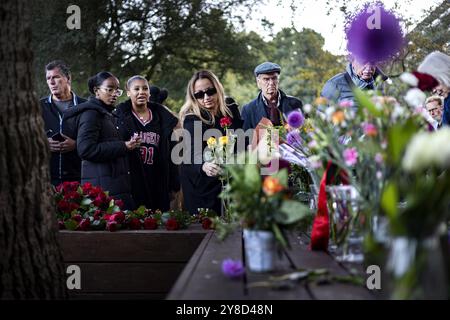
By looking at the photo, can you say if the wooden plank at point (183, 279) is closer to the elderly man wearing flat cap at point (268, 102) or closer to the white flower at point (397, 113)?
the white flower at point (397, 113)

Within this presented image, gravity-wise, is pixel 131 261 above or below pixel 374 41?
below

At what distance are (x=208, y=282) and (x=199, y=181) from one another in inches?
112

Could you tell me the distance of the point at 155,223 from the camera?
3.40m

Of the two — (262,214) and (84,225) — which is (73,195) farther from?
(262,214)

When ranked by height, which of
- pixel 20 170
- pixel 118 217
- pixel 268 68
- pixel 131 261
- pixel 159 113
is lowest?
pixel 131 261

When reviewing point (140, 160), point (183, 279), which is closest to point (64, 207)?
point (140, 160)

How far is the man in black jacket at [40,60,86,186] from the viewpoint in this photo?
5.13 meters

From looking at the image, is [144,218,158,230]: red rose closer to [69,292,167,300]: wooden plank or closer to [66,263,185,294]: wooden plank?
[66,263,185,294]: wooden plank

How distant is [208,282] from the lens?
182 cm

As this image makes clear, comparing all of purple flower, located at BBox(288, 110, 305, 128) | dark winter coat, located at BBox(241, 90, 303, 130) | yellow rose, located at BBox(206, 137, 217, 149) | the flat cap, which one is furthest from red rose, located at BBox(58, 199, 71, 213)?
the flat cap

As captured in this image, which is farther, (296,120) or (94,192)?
(94,192)

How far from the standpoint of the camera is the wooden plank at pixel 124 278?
319 cm

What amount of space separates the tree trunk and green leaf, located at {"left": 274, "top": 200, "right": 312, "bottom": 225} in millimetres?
875
